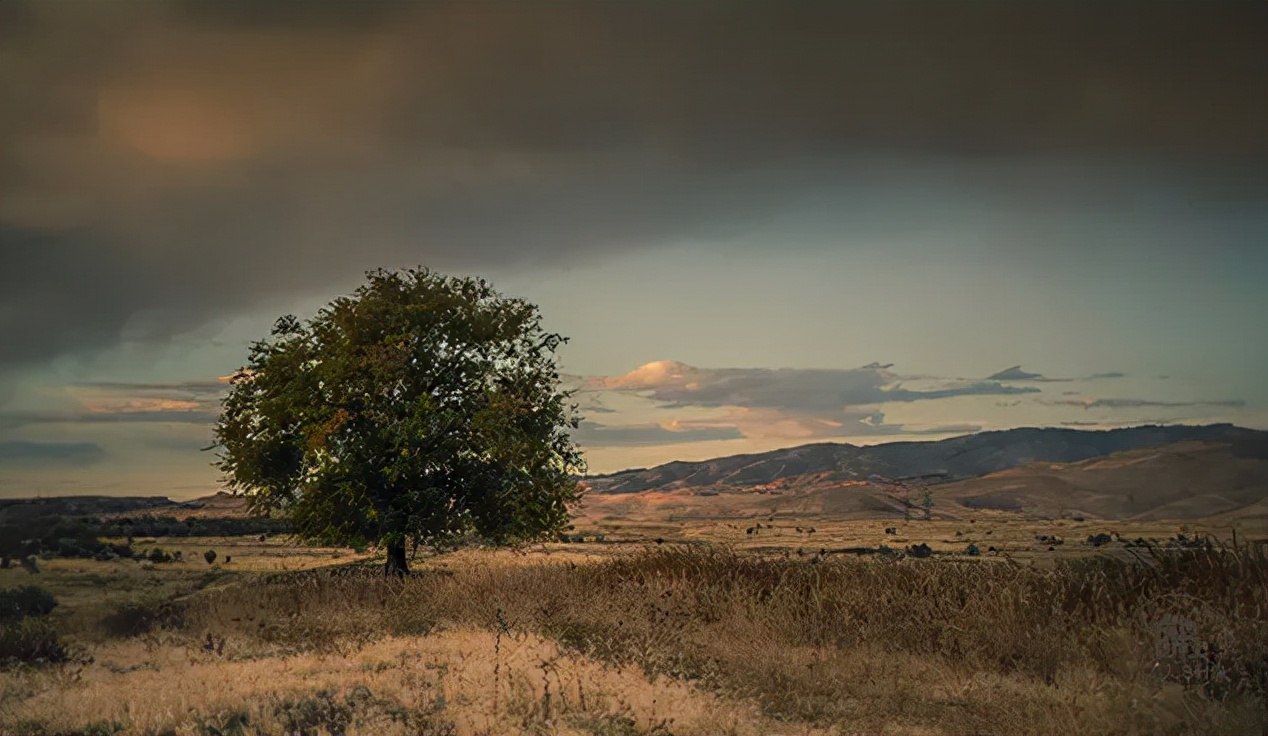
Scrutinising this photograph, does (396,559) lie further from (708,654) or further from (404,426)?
(708,654)

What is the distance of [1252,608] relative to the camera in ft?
54.4

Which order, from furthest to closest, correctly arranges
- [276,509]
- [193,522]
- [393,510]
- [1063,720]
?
[193,522] → [276,509] → [393,510] → [1063,720]

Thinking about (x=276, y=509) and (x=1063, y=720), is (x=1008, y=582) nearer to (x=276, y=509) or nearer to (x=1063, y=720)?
(x=1063, y=720)

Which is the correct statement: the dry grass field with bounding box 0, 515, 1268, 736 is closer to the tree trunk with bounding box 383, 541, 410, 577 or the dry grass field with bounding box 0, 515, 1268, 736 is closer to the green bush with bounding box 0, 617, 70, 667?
the green bush with bounding box 0, 617, 70, 667

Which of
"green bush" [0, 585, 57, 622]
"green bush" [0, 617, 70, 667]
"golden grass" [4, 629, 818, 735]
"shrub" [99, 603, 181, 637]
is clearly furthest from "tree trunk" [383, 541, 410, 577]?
"golden grass" [4, 629, 818, 735]

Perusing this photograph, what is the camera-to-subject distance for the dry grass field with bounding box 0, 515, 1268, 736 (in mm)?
13508

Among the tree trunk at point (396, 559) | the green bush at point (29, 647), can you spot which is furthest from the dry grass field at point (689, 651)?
the tree trunk at point (396, 559)

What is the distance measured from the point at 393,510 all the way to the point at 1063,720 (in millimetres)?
20595

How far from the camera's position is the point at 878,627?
18.7 meters

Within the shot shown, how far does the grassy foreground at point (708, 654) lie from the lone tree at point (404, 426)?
5.25 m

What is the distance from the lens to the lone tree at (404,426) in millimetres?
29891

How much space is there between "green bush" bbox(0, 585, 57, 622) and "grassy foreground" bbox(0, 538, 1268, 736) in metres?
3.13

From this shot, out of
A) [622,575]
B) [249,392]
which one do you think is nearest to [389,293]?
[249,392]

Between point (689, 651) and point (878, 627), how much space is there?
3.51 meters
